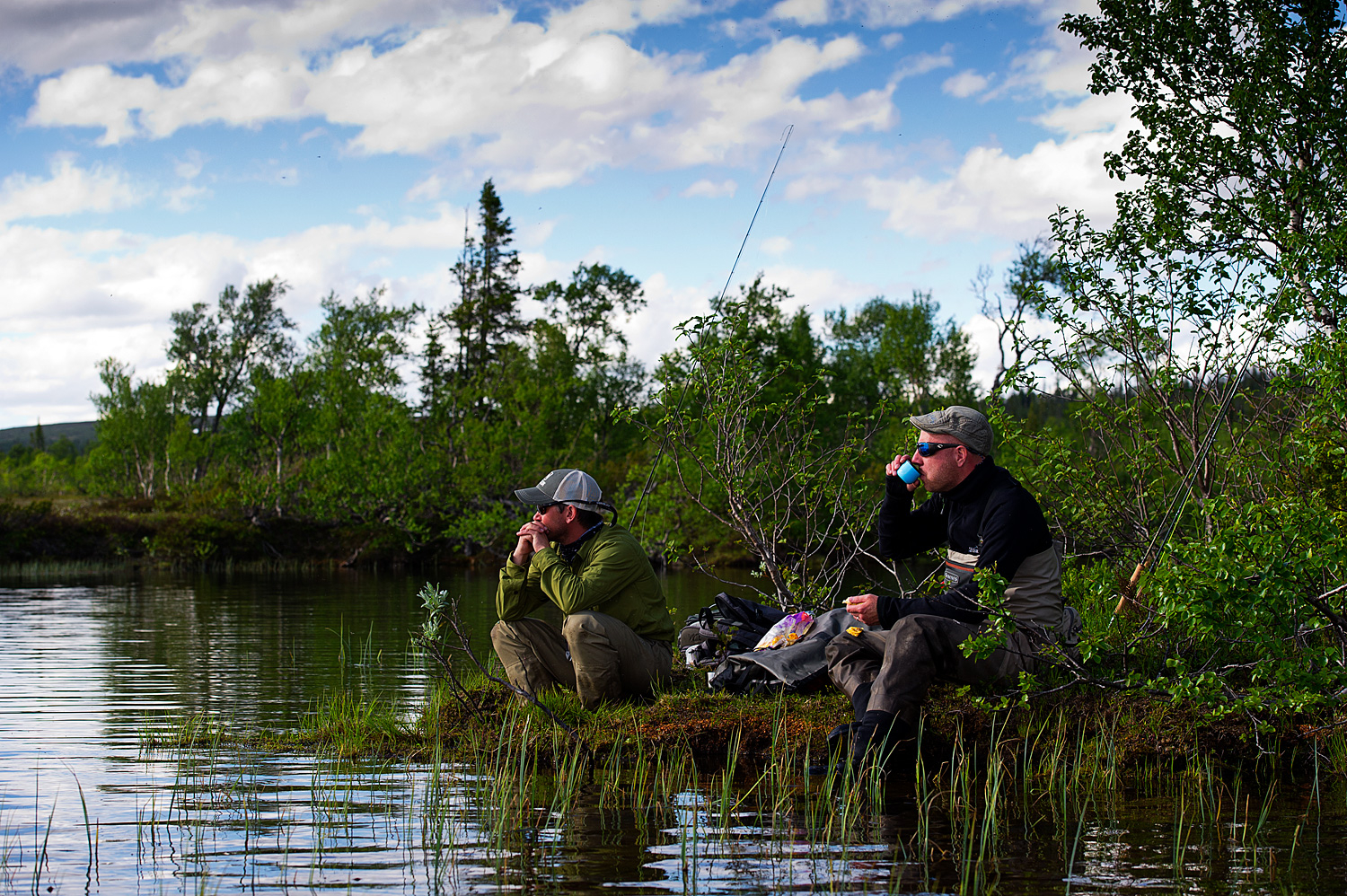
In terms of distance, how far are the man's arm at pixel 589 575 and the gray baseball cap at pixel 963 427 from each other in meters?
1.82

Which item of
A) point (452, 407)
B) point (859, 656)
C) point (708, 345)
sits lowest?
point (859, 656)

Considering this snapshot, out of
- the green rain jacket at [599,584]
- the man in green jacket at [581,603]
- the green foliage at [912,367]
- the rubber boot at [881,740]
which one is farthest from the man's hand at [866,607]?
the green foliage at [912,367]

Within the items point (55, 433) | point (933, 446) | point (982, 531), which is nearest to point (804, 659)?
point (982, 531)

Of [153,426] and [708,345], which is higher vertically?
[153,426]

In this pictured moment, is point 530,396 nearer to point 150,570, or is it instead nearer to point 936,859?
point 150,570

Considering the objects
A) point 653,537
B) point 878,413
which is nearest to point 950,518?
point 878,413

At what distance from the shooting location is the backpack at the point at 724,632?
6836 mm

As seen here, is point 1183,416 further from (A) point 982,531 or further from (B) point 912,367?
(B) point 912,367

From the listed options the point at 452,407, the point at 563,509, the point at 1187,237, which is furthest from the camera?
the point at 452,407

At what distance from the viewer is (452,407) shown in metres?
42.7

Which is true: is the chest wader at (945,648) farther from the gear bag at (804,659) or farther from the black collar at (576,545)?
the black collar at (576,545)

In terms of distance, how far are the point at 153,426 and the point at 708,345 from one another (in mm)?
53488

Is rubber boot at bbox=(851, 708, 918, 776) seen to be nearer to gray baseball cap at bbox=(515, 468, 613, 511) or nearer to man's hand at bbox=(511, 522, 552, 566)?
gray baseball cap at bbox=(515, 468, 613, 511)

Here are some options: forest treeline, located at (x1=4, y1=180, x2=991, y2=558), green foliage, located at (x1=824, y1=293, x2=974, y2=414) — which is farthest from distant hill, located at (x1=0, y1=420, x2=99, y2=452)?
green foliage, located at (x1=824, y1=293, x2=974, y2=414)
